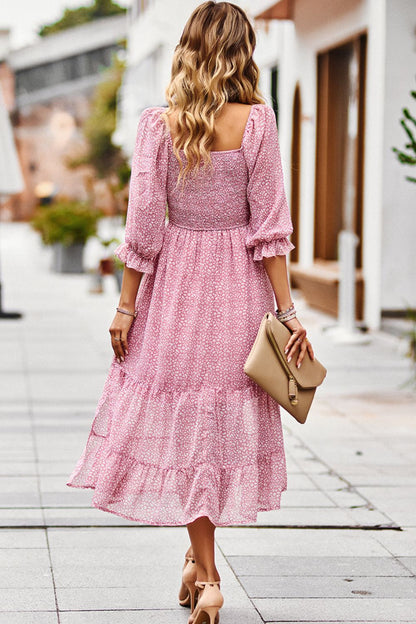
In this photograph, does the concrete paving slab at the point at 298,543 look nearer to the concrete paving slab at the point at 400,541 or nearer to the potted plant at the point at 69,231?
the concrete paving slab at the point at 400,541

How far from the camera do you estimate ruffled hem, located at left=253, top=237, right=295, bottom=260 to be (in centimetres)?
359

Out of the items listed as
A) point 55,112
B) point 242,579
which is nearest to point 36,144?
point 55,112

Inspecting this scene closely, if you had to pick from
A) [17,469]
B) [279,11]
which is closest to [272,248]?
[17,469]

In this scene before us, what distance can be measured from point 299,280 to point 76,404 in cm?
710

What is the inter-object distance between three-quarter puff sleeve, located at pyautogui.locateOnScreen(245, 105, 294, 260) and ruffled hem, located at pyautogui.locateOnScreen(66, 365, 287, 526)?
0.46 m

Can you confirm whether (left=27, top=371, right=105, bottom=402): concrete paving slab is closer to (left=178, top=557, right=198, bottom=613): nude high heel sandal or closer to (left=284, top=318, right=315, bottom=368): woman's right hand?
(left=178, top=557, right=198, bottom=613): nude high heel sandal

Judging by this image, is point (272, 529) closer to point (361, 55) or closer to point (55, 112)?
point (361, 55)

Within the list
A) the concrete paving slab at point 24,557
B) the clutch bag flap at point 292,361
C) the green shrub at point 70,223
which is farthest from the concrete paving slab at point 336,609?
the green shrub at point 70,223

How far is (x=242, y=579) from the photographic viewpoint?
4.14 m

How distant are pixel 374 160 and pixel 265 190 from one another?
8609 millimetres

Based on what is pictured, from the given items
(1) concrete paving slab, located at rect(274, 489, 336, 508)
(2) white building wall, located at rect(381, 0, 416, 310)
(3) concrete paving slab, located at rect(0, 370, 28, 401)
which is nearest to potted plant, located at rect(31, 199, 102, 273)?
(2) white building wall, located at rect(381, 0, 416, 310)

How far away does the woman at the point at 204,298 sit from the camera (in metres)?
3.56

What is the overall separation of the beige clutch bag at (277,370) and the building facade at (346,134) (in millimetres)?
8150

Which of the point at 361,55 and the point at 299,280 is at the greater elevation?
the point at 361,55
